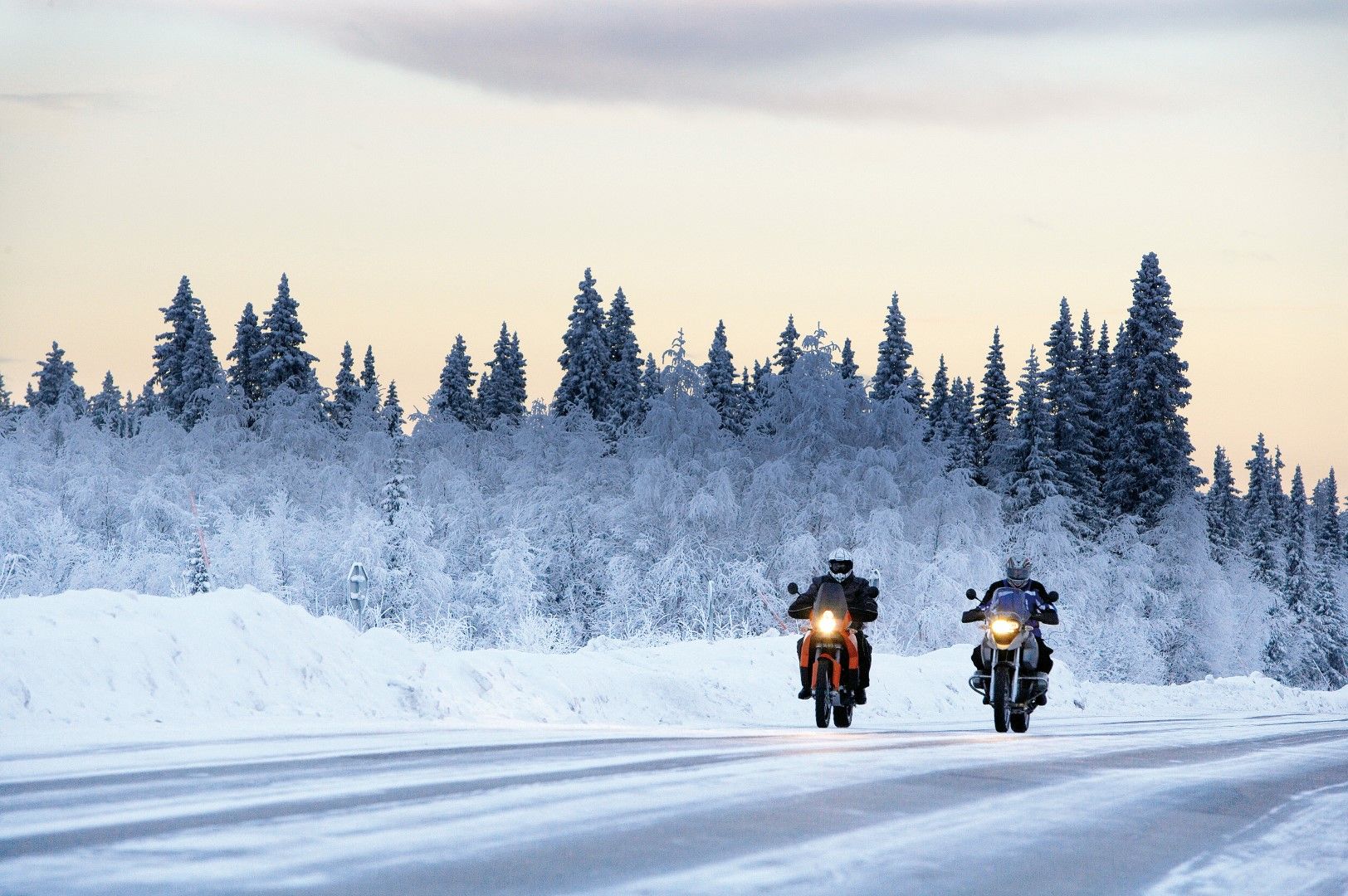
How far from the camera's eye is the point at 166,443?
54.0 m

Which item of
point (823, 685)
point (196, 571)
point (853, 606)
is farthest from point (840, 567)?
point (196, 571)

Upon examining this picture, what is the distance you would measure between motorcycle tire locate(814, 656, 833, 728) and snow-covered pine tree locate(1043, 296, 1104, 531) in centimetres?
5394

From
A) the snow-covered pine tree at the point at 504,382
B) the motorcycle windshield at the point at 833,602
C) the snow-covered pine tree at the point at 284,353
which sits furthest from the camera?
the snow-covered pine tree at the point at 504,382

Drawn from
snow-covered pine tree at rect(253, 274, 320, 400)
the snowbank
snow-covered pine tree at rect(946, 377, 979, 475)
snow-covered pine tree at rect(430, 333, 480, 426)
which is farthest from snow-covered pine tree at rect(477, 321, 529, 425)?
the snowbank

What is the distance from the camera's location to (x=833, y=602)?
16.4m

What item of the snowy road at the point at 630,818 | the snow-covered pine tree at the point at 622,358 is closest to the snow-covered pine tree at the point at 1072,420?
the snow-covered pine tree at the point at 622,358

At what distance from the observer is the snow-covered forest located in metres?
45.4

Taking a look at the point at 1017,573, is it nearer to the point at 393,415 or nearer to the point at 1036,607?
the point at 1036,607

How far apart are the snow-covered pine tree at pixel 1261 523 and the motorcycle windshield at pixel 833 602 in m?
66.7

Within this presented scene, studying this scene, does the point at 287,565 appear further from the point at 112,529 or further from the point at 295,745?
the point at 295,745

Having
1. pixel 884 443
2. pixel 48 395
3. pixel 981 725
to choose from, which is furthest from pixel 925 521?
pixel 48 395

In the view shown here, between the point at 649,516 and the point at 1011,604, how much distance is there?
3193 centimetres

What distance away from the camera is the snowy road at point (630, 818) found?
19.5 feet

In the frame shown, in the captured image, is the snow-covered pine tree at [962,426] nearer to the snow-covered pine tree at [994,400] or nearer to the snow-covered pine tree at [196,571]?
the snow-covered pine tree at [994,400]
